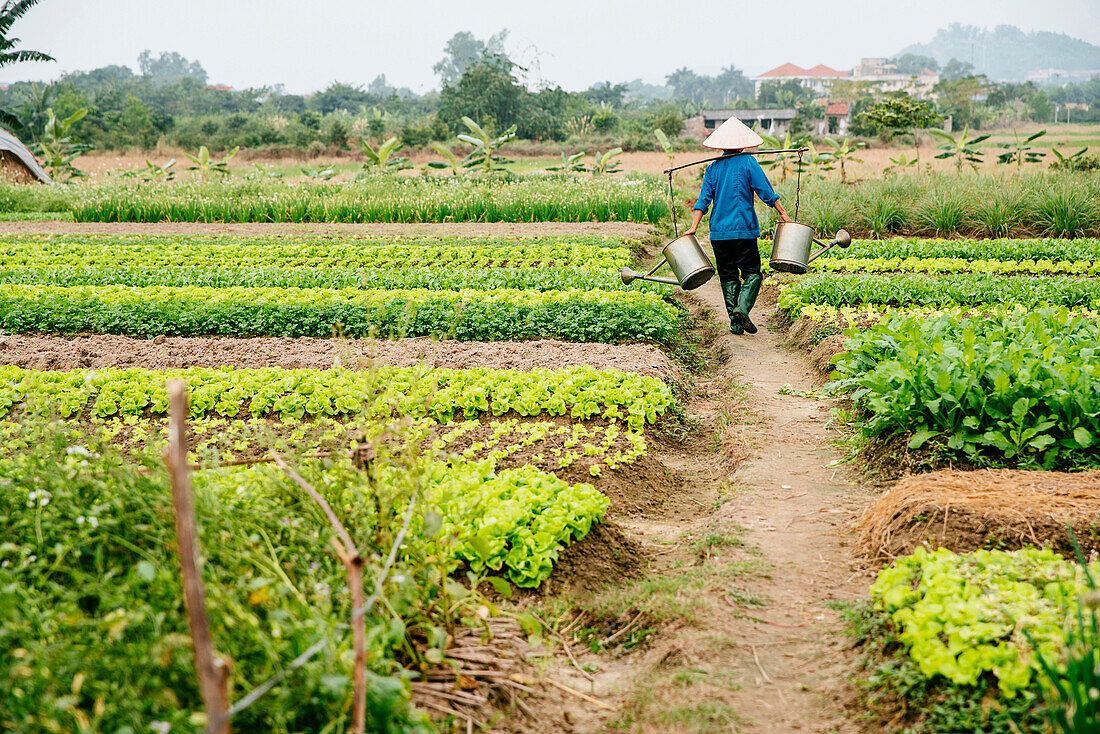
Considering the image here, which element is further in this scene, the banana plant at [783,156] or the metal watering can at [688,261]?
the banana plant at [783,156]

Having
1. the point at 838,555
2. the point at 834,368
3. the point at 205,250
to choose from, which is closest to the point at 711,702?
the point at 838,555

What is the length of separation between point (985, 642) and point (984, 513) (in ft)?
3.94

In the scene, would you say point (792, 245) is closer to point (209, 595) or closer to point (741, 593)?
point (741, 593)

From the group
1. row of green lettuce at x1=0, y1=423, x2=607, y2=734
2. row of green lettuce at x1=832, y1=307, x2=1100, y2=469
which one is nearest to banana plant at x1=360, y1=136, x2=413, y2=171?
row of green lettuce at x1=832, y1=307, x2=1100, y2=469

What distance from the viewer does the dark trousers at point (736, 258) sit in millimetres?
8273

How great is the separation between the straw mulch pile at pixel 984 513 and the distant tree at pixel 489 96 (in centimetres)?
4657

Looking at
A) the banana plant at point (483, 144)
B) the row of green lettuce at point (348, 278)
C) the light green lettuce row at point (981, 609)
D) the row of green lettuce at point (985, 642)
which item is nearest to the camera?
the row of green lettuce at point (985, 642)

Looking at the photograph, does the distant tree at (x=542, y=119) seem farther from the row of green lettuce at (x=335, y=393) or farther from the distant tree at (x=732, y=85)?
the distant tree at (x=732, y=85)

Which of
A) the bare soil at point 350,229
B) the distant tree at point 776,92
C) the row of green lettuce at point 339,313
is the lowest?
the row of green lettuce at point 339,313

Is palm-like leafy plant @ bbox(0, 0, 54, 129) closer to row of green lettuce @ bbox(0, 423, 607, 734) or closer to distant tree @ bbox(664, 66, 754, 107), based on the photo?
row of green lettuce @ bbox(0, 423, 607, 734)

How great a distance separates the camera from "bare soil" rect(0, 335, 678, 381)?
22.9 ft

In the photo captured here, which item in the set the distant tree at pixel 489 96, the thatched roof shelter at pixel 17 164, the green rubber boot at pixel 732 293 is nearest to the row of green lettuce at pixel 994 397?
the green rubber boot at pixel 732 293

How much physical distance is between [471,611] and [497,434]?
2.30 meters

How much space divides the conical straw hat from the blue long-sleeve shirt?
20cm
